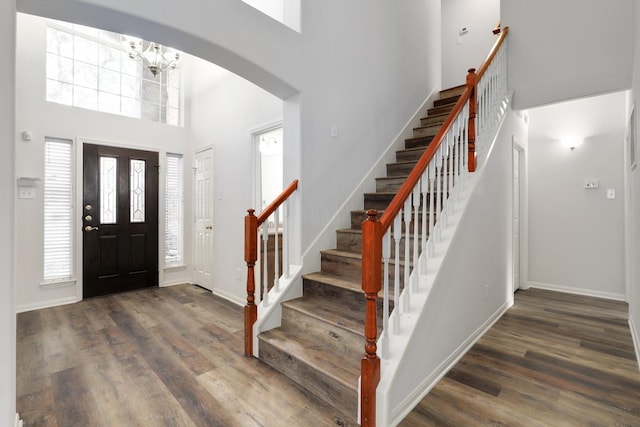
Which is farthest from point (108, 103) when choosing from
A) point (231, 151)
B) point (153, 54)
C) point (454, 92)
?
point (454, 92)

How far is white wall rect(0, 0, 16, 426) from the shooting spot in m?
1.39

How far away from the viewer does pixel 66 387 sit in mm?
2115

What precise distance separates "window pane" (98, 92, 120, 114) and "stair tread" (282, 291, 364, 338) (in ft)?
12.9

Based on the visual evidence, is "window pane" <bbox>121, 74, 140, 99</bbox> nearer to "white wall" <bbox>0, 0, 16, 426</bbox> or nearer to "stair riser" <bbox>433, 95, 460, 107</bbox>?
"white wall" <bbox>0, 0, 16, 426</bbox>

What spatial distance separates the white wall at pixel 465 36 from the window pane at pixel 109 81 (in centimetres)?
547

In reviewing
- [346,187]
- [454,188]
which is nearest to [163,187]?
Answer: [346,187]

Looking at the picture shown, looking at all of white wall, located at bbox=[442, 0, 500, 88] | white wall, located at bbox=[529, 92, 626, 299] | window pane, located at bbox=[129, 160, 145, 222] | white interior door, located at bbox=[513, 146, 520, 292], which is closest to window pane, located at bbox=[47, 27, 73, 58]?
window pane, located at bbox=[129, 160, 145, 222]

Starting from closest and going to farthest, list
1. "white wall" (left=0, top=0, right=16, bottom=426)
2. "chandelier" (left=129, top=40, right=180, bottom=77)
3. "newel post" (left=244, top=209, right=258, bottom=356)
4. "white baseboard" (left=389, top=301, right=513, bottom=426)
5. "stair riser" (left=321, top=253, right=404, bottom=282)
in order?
"white wall" (left=0, top=0, right=16, bottom=426) < "white baseboard" (left=389, top=301, right=513, bottom=426) < "newel post" (left=244, top=209, right=258, bottom=356) < "stair riser" (left=321, top=253, right=404, bottom=282) < "chandelier" (left=129, top=40, right=180, bottom=77)

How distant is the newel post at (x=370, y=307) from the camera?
1574mm

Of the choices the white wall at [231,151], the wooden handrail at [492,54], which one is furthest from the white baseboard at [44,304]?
the wooden handrail at [492,54]

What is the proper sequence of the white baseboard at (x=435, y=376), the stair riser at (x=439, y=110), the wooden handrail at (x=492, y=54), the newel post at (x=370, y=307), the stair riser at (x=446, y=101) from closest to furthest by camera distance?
the newel post at (x=370, y=307) → the white baseboard at (x=435, y=376) → the wooden handrail at (x=492, y=54) → the stair riser at (x=439, y=110) → the stair riser at (x=446, y=101)

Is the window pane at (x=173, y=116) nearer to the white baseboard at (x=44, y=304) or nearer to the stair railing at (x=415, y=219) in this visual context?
the white baseboard at (x=44, y=304)

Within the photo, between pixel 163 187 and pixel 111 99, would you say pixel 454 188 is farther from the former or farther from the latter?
pixel 111 99

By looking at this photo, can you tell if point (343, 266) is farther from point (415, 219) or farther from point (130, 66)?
point (130, 66)
